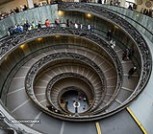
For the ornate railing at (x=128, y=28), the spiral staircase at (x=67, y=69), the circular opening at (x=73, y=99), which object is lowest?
the circular opening at (x=73, y=99)

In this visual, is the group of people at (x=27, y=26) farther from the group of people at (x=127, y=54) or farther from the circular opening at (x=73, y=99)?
the group of people at (x=127, y=54)

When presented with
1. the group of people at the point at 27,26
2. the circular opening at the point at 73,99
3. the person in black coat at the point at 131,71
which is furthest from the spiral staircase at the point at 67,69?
the group of people at the point at 27,26

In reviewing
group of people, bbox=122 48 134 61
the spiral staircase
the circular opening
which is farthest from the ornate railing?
the circular opening

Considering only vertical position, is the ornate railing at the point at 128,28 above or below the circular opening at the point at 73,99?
above

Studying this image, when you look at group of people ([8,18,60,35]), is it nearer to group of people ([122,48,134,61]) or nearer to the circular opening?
the circular opening

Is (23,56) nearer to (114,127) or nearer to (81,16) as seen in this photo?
(81,16)

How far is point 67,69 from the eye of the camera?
91.2 ft

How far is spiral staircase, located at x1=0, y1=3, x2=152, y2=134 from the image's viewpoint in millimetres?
17578

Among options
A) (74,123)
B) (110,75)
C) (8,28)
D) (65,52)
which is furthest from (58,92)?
(74,123)

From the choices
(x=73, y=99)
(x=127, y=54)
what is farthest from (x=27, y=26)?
(x=127, y=54)

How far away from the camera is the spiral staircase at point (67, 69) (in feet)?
57.7

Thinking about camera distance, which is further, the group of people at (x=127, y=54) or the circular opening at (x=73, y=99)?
the circular opening at (x=73, y=99)

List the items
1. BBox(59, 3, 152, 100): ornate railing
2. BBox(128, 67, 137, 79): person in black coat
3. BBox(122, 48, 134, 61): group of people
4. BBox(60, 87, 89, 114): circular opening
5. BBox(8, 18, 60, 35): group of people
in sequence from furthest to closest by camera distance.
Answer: BBox(60, 87, 89, 114): circular opening < BBox(8, 18, 60, 35): group of people < BBox(122, 48, 134, 61): group of people < BBox(128, 67, 137, 79): person in black coat < BBox(59, 3, 152, 100): ornate railing

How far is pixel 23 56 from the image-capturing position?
2470cm
